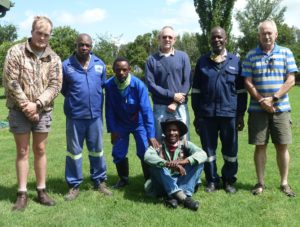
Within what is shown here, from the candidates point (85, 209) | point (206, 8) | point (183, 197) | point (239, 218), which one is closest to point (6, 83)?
point (85, 209)

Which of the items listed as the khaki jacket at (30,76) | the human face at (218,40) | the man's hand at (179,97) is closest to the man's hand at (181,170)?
the man's hand at (179,97)

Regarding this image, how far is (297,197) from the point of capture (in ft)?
18.6

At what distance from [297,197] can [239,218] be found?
4.01ft

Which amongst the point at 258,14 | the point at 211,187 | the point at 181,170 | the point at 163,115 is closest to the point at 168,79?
the point at 163,115

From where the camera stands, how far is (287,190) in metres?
5.86

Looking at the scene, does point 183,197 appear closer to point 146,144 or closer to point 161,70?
point 146,144

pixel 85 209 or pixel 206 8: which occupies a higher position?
pixel 206 8

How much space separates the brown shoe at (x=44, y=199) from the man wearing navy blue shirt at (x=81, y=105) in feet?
0.87

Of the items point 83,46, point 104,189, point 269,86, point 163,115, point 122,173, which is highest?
point 83,46

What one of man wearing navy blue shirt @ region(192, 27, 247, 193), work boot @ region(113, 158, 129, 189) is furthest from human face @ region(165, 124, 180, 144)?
work boot @ region(113, 158, 129, 189)

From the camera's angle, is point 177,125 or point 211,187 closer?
point 177,125

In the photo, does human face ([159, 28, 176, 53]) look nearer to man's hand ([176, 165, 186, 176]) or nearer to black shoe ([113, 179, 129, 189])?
man's hand ([176, 165, 186, 176])

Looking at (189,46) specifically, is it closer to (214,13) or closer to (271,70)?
(214,13)

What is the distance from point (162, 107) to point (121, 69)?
32.9 inches
